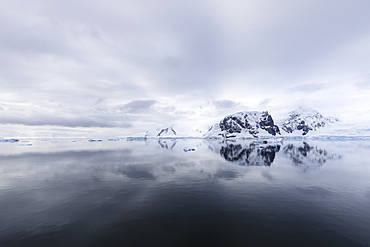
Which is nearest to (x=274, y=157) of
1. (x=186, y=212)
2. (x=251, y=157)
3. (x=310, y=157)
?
(x=251, y=157)

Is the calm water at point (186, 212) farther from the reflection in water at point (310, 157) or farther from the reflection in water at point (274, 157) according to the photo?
the reflection in water at point (274, 157)

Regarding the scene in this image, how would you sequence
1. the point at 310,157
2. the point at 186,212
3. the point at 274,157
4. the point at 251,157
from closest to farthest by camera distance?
the point at 186,212, the point at 310,157, the point at 274,157, the point at 251,157

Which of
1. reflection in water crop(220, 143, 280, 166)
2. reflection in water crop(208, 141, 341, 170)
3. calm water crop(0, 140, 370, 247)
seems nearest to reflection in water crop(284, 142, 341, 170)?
reflection in water crop(208, 141, 341, 170)

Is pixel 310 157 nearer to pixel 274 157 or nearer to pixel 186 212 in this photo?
pixel 274 157

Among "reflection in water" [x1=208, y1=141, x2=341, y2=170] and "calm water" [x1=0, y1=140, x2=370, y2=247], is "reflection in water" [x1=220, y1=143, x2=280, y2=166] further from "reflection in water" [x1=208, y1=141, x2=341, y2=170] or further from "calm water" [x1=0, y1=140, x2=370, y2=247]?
"calm water" [x1=0, y1=140, x2=370, y2=247]

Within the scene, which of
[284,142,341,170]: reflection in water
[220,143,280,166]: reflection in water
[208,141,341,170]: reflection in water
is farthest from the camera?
[220,143,280,166]: reflection in water

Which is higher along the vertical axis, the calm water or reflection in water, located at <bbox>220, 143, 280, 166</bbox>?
reflection in water, located at <bbox>220, 143, 280, 166</bbox>

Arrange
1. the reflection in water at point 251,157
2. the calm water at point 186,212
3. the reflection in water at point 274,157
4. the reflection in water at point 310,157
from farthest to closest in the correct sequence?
1. the reflection in water at point 251,157
2. the reflection in water at point 274,157
3. the reflection in water at point 310,157
4. the calm water at point 186,212

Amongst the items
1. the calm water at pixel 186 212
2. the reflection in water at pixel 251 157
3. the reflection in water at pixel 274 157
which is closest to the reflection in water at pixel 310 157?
the reflection in water at pixel 274 157

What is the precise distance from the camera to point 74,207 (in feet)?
68.5

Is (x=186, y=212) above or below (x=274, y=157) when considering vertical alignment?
below

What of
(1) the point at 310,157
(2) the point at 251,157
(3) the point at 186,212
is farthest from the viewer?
(2) the point at 251,157

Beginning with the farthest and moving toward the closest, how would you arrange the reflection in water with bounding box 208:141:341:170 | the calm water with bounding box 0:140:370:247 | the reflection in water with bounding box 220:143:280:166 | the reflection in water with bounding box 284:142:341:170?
the reflection in water with bounding box 220:143:280:166 < the reflection in water with bounding box 208:141:341:170 < the reflection in water with bounding box 284:142:341:170 < the calm water with bounding box 0:140:370:247

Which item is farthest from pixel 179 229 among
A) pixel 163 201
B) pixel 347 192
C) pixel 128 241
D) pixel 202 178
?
pixel 347 192
